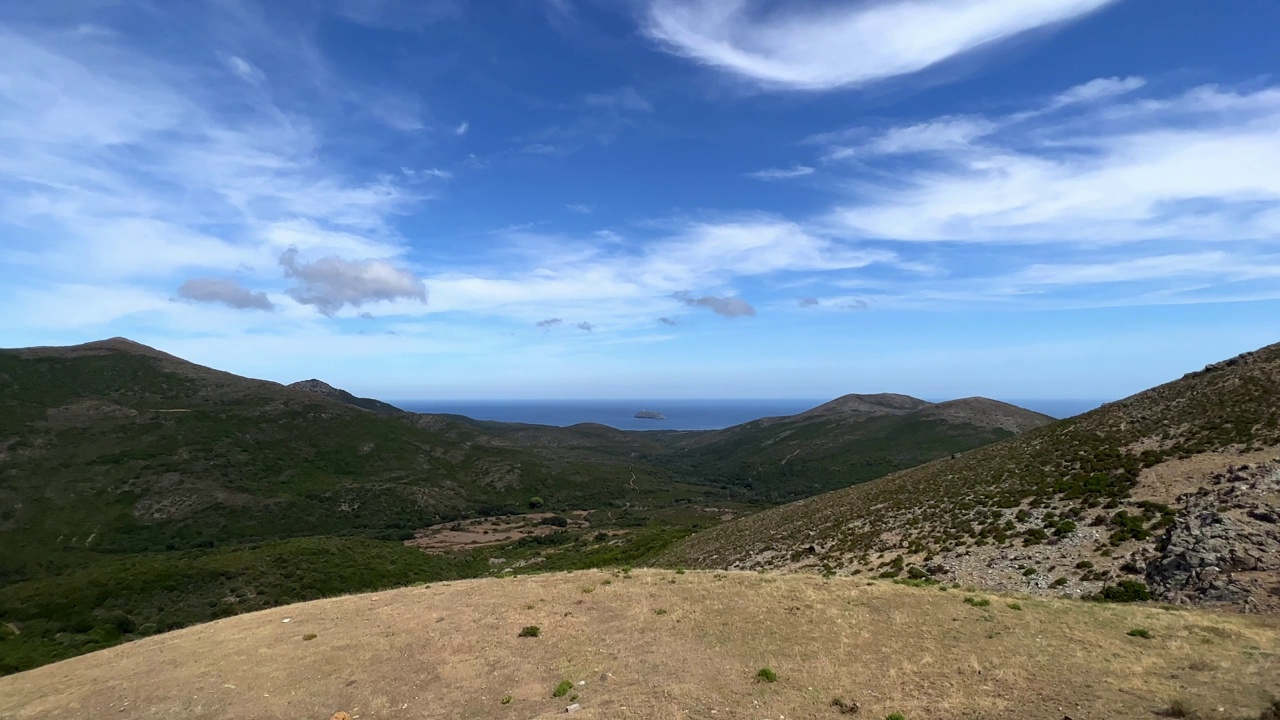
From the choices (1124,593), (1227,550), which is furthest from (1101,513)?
Result: (1124,593)

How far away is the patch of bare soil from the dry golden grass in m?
78.4

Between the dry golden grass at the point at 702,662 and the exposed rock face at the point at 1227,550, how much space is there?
2456 mm

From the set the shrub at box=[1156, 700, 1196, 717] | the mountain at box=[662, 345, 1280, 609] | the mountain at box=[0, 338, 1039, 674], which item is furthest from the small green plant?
the mountain at box=[0, 338, 1039, 674]

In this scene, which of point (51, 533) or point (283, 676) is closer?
point (283, 676)

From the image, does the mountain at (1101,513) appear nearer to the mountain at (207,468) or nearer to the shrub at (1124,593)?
the shrub at (1124,593)

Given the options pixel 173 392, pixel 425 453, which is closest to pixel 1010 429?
pixel 425 453

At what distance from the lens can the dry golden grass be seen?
14.5m

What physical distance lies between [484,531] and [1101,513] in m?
104

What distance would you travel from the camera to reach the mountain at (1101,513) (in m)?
22.5

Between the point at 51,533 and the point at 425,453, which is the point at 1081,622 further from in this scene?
the point at 425,453

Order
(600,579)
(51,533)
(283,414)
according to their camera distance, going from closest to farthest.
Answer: (600,579), (51,533), (283,414)

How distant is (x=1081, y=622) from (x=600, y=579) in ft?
67.5

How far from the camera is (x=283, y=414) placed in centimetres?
16412

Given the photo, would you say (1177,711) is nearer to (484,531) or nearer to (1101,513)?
(1101,513)
